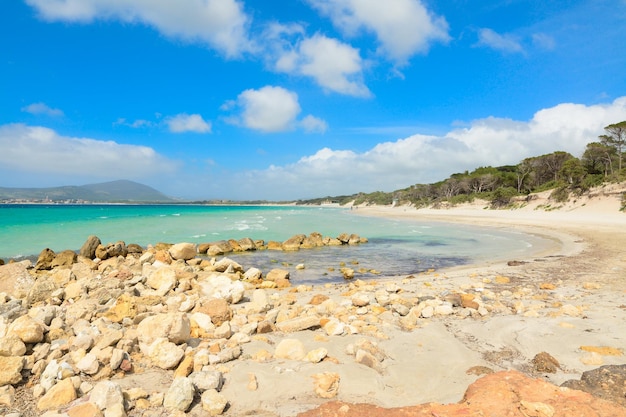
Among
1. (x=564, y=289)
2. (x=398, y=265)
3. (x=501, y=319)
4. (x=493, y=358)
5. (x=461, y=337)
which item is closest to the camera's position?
(x=493, y=358)

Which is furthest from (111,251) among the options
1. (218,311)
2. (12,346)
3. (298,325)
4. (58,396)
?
(58,396)

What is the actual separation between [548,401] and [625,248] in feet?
64.4

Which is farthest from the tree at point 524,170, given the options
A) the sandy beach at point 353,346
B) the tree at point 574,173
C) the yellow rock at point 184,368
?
the yellow rock at point 184,368

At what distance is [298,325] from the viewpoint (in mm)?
6145

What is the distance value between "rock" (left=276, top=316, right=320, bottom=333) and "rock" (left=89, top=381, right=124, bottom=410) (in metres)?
2.90

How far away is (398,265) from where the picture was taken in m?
16.1

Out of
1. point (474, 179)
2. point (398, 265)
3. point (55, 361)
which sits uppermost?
→ point (474, 179)

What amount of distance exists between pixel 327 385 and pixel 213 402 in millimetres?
1355

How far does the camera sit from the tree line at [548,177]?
46.5 meters

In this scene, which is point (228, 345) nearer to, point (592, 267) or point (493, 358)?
point (493, 358)

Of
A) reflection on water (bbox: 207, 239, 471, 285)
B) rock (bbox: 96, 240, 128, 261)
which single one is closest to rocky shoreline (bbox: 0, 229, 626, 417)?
reflection on water (bbox: 207, 239, 471, 285)

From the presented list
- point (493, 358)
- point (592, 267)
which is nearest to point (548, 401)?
point (493, 358)

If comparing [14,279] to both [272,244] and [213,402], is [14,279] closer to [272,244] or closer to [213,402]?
[213,402]

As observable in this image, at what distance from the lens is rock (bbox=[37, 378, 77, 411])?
3.81 meters
